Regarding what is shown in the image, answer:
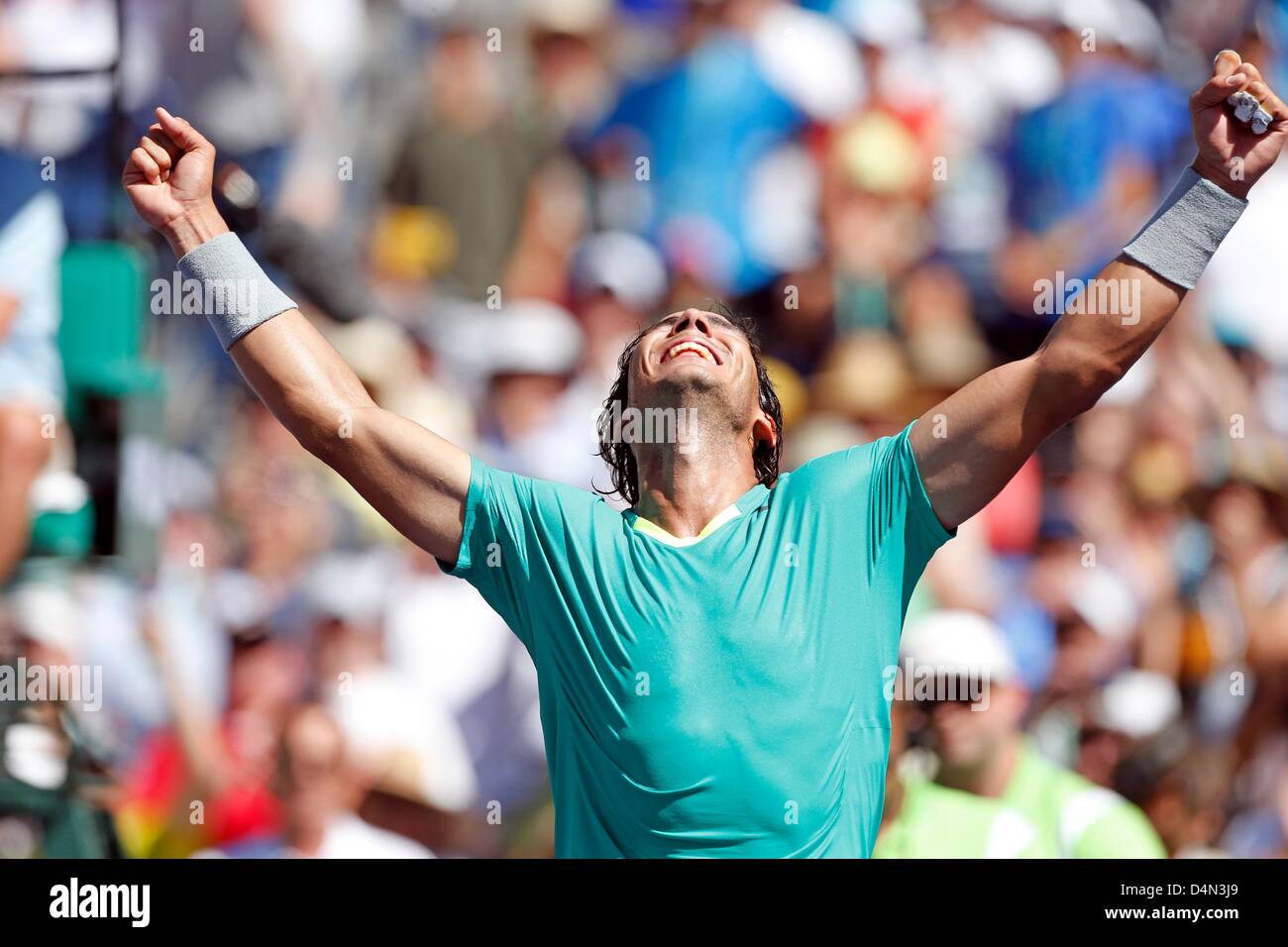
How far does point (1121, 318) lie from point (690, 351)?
2.61 ft

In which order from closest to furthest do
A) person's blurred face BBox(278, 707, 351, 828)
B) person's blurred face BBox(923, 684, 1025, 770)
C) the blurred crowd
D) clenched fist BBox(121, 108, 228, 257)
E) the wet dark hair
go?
1. clenched fist BBox(121, 108, 228, 257)
2. the wet dark hair
3. person's blurred face BBox(923, 684, 1025, 770)
4. person's blurred face BBox(278, 707, 351, 828)
5. the blurred crowd

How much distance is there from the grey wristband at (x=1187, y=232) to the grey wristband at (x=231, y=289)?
1.41m

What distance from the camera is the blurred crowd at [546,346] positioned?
4.66 m

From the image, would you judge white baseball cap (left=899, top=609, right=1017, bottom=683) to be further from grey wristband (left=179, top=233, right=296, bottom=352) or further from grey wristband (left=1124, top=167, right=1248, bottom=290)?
grey wristband (left=179, top=233, right=296, bottom=352)

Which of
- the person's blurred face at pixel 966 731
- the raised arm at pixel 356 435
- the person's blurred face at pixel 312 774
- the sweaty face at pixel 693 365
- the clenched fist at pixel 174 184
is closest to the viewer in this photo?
the raised arm at pixel 356 435

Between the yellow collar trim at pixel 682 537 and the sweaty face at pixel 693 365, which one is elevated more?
the sweaty face at pixel 693 365

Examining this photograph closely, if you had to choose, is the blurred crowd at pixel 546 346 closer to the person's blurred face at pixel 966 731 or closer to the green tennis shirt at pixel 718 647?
the person's blurred face at pixel 966 731

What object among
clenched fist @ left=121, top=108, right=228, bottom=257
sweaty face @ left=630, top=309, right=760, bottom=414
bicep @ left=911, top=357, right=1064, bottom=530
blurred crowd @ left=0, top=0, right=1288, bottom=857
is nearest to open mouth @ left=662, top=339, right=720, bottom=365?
sweaty face @ left=630, top=309, right=760, bottom=414

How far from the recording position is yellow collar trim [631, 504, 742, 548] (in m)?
2.67

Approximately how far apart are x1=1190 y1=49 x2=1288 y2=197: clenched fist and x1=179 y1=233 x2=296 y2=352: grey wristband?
1530 millimetres

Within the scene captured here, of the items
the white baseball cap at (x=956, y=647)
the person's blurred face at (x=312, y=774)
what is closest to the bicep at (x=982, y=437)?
the white baseball cap at (x=956, y=647)

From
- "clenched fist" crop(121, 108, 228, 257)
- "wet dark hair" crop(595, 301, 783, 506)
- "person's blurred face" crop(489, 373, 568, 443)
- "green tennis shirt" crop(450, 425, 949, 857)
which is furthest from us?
"person's blurred face" crop(489, 373, 568, 443)

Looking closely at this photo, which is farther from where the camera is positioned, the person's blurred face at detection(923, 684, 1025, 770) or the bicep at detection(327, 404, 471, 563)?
the person's blurred face at detection(923, 684, 1025, 770)
